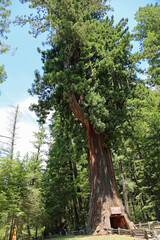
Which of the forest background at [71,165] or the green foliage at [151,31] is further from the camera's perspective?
the green foliage at [151,31]

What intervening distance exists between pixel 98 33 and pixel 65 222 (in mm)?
21357

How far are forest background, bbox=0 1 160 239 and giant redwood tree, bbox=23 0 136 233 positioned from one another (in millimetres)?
1034

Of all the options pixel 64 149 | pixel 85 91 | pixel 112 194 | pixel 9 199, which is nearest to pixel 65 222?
pixel 64 149

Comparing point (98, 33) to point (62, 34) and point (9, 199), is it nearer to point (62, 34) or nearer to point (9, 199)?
point (62, 34)

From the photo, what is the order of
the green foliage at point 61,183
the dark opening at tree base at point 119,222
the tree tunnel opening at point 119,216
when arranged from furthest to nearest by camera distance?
the green foliage at point 61,183 < the dark opening at tree base at point 119,222 < the tree tunnel opening at point 119,216

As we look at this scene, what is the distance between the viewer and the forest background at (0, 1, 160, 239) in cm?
1201

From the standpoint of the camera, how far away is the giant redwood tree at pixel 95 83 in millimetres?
10180

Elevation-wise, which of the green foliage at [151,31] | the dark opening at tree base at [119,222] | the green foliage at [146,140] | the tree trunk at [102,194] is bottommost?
the dark opening at tree base at [119,222]

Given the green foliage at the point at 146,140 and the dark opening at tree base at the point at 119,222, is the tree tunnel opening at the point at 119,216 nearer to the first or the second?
the dark opening at tree base at the point at 119,222

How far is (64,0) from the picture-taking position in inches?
437

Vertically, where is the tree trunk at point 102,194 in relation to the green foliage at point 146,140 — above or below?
below

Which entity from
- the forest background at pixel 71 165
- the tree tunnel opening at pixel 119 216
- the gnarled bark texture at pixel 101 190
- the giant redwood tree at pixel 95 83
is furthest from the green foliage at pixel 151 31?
the tree tunnel opening at pixel 119 216

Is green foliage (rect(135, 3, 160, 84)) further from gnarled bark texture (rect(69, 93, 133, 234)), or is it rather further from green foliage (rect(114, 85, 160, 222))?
gnarled bark texture (rect(69, 93, 133, 234))

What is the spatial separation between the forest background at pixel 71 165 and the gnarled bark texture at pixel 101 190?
1.04 m
